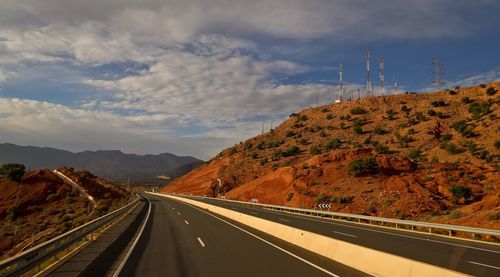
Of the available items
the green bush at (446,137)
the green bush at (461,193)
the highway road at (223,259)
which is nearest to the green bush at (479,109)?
the green bush at (446,137)

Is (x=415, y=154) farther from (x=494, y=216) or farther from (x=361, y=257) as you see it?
(x=361, y=257)

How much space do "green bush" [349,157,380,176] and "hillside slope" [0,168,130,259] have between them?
101 feet

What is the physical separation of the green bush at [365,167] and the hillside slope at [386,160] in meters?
0.13

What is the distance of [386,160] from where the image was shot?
58531 millimetres

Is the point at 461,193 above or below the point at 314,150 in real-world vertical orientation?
below

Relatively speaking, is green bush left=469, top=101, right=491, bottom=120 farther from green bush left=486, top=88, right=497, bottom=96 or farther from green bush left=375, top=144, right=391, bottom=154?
green bush left=375, top=144, right=391, bottom=154

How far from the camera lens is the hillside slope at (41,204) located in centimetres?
4369

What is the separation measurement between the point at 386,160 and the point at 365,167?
3729mm

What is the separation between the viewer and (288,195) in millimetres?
61000

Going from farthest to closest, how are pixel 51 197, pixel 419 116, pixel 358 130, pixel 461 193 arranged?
pixel 358 130, pixel 419 116, pixel 51 197, pixel 461 193

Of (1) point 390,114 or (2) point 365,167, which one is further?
(1) point 390,114

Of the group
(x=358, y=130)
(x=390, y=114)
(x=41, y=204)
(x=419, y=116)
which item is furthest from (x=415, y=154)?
(x=41, y=204)

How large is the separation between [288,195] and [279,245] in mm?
45808

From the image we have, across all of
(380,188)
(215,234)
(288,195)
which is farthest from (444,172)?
(215,234)
